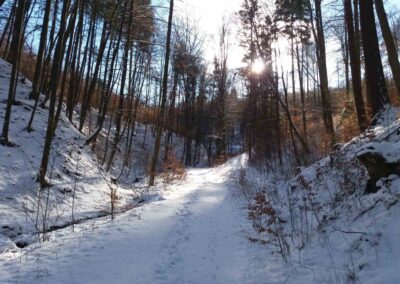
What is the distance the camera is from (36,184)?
10.1 meters

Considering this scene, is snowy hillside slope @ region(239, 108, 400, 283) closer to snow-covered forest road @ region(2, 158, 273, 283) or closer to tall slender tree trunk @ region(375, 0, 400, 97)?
snow-covered forest road @ region(2, 158, 273, 283)

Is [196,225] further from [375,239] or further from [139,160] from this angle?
[139,160]

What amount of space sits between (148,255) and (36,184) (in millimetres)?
5813

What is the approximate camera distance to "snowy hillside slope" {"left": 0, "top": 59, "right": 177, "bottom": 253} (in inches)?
320

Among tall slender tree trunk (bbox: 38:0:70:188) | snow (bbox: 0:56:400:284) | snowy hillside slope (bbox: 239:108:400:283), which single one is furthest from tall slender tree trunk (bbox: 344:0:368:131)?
tall slender tree trunk (bbox: 38:0:70:188)

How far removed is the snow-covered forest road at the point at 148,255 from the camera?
4.74 meters

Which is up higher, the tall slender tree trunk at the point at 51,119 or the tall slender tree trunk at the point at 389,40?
the tall slender tree trunk at the point at 389,40

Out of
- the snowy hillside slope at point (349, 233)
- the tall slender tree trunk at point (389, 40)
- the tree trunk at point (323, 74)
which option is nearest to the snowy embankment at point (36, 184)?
the snowy hillside slope at point (349, 233)

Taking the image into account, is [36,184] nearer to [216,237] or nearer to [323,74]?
[216,237]

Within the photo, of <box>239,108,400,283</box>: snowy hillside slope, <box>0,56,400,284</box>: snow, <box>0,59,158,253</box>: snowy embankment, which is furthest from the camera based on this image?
<box>0,59,158,253</box>: snowy embankment

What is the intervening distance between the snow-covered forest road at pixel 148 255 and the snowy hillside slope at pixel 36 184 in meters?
1.13

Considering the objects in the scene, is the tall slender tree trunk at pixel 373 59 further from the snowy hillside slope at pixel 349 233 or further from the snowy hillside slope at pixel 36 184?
the snowy hillside slope at pixel 36 184

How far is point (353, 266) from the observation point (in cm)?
396

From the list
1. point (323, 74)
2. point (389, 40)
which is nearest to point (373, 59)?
point (389, 40)
